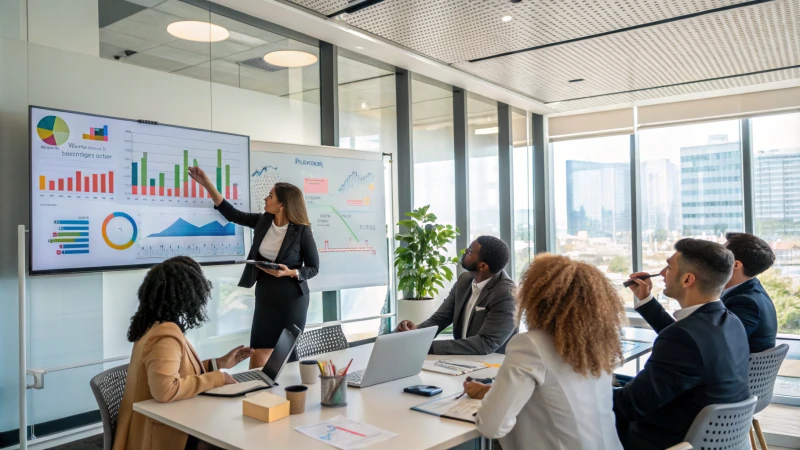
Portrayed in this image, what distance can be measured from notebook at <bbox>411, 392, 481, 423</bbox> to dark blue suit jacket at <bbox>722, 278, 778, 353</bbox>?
5.22 ft

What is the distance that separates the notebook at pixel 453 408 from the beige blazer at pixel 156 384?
81cm

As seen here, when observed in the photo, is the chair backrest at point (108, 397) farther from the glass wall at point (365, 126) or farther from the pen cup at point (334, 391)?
the glass wall at point (365, 126)

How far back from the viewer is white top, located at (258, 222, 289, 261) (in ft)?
12.2

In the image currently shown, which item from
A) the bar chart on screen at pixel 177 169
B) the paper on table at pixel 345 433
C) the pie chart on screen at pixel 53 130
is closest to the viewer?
the paper on table at pixel 345 433

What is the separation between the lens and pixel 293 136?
458 centimetres

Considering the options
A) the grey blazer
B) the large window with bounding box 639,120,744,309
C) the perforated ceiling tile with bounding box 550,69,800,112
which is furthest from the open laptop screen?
the large window with bounding box 639,120,744,309

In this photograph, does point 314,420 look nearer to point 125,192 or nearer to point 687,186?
point 125,192

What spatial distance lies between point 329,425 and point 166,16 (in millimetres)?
3117

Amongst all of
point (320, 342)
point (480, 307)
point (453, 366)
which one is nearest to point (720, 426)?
point (453, 366)

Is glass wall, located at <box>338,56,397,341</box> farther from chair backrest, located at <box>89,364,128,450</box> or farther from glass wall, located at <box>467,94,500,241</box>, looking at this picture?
chair backrest, located at <box>89,364,128,450</box>

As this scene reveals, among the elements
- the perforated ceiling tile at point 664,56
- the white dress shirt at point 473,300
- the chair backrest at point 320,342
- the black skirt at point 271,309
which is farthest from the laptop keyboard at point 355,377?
the perforated ceiling tile at point 664,56

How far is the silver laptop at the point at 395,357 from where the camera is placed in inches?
86.2

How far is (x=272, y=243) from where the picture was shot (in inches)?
147

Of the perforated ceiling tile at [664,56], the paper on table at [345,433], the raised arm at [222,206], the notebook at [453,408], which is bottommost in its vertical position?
the notebook at [453,408]
